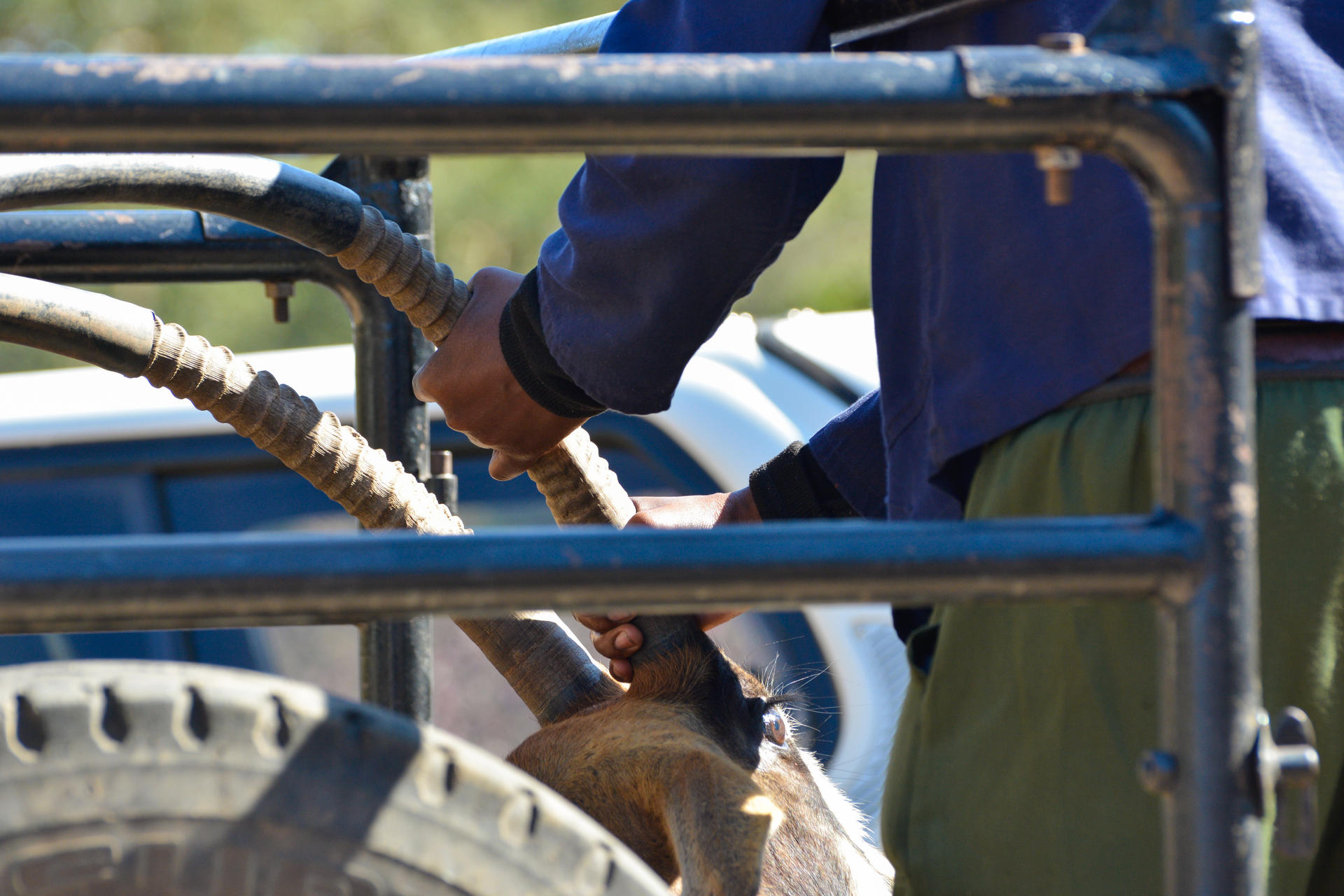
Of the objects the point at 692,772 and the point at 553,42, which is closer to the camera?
the point at 692,772

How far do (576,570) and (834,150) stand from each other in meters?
0.29

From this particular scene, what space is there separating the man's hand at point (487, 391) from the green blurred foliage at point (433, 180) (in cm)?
1512

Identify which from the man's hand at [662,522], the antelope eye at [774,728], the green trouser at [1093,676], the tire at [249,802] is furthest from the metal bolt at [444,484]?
the tire at [249,802]

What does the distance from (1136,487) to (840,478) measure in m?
0.68

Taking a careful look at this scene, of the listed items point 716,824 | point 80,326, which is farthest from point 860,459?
point 80,326

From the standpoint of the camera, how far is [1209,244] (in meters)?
0.78

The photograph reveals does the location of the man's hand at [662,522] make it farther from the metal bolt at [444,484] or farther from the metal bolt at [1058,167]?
the metal bolt at [1058,167]

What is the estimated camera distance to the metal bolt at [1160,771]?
2.59ft

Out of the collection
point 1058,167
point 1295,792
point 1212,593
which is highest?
point 1058,167

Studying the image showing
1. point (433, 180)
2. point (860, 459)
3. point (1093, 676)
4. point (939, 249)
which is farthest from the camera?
point (433, 180)

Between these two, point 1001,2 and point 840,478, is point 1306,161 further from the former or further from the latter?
point 840,478

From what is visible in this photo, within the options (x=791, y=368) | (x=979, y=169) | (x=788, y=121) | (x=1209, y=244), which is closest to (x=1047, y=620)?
(x=979, y=169)

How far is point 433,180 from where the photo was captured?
55.1 ft

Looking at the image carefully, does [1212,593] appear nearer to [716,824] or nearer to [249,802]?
[249,802]
